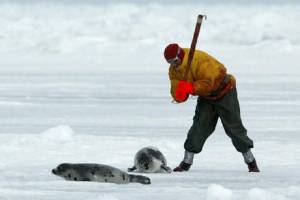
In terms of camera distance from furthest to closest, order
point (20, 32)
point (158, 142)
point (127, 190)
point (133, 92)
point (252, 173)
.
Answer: point (20, 32) → point (133, 92) → point (158, 142) → point (252, 173) → point (127, 190)

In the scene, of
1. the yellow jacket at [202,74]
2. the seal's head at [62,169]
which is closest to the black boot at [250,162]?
the yellow jacket at [202,74]

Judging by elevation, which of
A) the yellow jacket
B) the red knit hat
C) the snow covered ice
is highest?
the red knit hat

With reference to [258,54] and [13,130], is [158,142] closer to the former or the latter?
[13,130]

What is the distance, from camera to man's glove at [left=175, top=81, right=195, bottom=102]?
7.97m

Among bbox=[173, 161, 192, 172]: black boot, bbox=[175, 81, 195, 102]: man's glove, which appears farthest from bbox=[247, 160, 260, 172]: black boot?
bbox=[175, 81, 195, 102]: man's glove

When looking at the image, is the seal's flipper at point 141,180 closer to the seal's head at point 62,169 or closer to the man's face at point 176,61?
the seal's head at point 62,169

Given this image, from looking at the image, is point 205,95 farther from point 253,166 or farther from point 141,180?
point 141,180

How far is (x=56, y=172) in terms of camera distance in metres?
7.75

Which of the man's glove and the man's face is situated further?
the man's face

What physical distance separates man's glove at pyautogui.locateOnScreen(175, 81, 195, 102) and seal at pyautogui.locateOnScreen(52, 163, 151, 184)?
80 cm

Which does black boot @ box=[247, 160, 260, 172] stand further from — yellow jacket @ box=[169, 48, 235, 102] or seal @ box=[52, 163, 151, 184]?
seal @ box=[52, 163, 151, 184]

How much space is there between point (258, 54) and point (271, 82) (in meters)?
24.6

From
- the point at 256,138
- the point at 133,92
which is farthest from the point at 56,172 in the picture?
the point at 133,92

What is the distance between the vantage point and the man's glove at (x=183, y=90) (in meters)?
7.97
